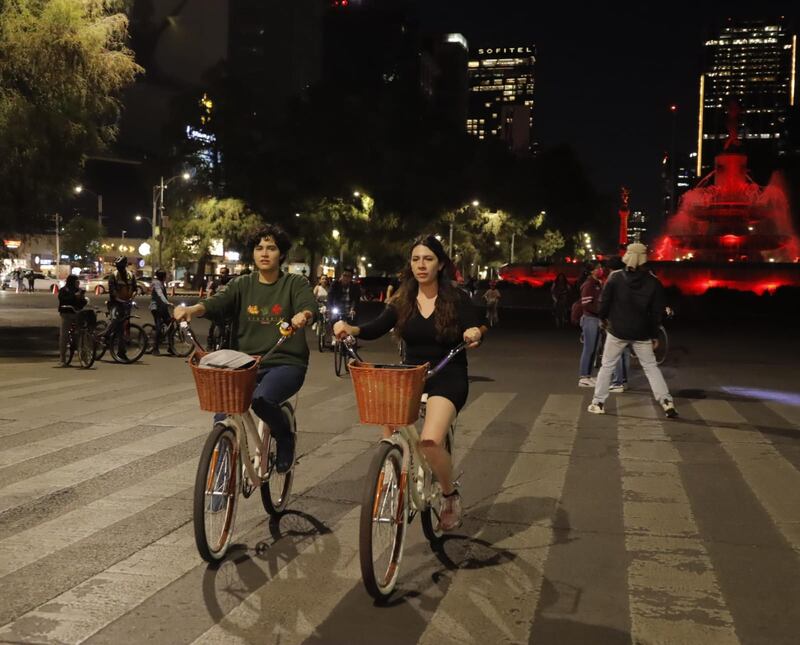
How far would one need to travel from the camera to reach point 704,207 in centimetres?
7106

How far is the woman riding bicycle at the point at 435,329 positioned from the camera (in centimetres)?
532

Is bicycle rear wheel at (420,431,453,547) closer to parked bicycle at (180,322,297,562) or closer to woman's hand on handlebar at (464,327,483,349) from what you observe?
woman's hand on handlebar at (464,327,483,349)

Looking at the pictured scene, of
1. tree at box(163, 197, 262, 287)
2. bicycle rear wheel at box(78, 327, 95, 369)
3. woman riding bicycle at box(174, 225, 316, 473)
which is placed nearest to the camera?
woman riding bicycle at box(174, 225, 316, 473)

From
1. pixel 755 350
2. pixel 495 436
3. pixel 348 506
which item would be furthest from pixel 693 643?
pixel 755 350

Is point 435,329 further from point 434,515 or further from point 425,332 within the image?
point 434,515

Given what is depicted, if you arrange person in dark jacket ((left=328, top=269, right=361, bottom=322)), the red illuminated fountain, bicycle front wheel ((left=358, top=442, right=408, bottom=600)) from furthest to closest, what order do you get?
the red illuminated fountain → person in dark jacket ((left=328, top=269, right=361, bottom=322)) → bicycle front wheel ((left=358, top=442, right=408, bottom=600))

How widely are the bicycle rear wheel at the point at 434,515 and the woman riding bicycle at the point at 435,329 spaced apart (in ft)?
0.17

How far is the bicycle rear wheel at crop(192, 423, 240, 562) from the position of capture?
5074 millimetres

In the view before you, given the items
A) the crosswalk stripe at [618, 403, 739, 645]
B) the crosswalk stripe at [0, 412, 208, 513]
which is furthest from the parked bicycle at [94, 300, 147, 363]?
the crosswalk stripe at [618, 403, 739, 645]

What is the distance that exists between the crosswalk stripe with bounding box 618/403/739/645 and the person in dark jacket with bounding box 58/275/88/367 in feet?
36.3

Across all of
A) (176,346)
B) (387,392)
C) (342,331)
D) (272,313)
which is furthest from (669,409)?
(176,346)

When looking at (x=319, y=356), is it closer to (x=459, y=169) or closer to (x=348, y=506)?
(x=348, y=506)

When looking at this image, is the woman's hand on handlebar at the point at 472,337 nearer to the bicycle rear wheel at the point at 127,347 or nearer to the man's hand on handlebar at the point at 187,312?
the man's hand on handlebar at the point at 187,312

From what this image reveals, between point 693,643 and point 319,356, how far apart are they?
15.4 m
